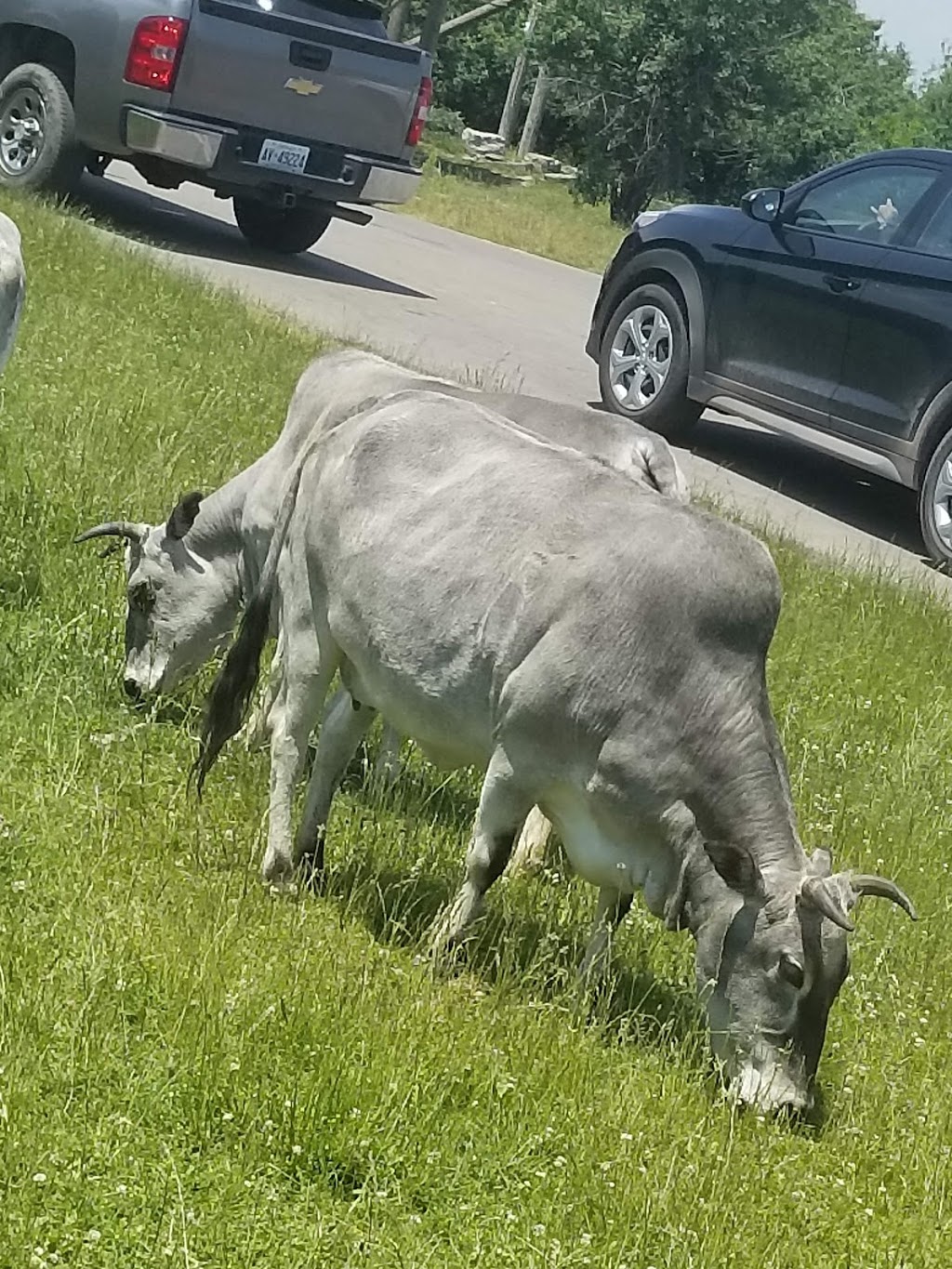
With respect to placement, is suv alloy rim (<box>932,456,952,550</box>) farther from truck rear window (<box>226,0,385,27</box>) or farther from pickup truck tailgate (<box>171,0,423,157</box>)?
truck rear window (<box>226,0,385,27</box>)

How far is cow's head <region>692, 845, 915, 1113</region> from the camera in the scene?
17.3 feet

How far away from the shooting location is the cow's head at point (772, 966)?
527 centimetres

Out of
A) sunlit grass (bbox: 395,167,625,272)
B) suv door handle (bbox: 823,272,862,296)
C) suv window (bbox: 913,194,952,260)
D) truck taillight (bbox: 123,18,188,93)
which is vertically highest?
suv window (bbox: 913,194,952,260)

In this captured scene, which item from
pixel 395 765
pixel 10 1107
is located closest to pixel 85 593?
pixel 395 765

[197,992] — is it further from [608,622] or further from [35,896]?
[608,622]

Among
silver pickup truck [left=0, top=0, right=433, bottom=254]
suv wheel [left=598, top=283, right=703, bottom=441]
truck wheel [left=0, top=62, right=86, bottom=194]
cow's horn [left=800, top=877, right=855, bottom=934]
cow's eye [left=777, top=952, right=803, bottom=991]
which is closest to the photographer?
cow's horn [left=800, top=877, right=855, bottom=934]

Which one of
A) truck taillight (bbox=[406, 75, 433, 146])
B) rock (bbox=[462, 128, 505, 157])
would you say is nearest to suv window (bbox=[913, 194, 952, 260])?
→ truck taillight (bbox=[406, 75, 433, 146])

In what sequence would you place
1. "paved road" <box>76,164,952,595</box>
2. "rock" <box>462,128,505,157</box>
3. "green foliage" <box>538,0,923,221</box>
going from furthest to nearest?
"rock" <box>462,128,505,157</box>, "green foliage" <box>538,0,923,221</box>, "paved road" <box>76,164,952,595</box>

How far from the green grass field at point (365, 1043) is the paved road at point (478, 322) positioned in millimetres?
5068

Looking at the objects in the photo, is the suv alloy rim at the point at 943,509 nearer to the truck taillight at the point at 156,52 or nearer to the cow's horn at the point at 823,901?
the truck taillight at the point at 156,52

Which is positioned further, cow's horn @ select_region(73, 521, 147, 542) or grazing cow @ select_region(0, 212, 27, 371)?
cow's horn @ select_region(73, 521, 147, 542)

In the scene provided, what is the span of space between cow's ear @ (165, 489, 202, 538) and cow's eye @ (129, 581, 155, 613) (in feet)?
0.72

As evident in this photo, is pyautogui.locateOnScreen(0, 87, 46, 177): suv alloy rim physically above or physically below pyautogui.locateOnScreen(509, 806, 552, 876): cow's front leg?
above

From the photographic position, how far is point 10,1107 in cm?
431
